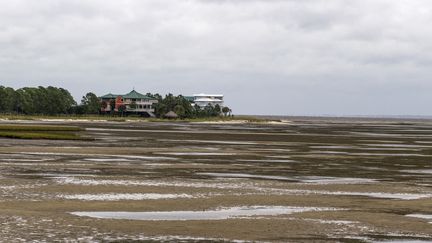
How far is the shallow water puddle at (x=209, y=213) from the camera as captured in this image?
2250cm

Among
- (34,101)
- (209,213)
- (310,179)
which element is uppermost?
(34,101)

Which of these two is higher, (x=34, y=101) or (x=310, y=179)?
(x=34, y=101)

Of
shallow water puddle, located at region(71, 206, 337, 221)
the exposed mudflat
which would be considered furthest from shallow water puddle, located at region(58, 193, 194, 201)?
shallow water puddle, located at region(71, 206, 337, 221)

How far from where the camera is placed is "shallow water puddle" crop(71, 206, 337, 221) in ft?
73.8

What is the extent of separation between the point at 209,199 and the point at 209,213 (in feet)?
11.7

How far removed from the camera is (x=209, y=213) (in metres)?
23.7

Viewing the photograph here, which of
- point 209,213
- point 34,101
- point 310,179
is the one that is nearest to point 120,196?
point 209,213

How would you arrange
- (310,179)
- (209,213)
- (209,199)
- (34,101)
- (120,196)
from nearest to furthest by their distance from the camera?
(209,213) → (209,199) → (120,196) → (310,179) → (34,101)

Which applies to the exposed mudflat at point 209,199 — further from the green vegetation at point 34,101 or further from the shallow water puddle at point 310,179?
→ the green vegetation at point 34,101

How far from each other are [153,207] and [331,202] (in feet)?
23.3

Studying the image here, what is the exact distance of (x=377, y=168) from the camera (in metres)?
44.7

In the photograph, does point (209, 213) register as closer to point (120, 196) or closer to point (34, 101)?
point (120, 196)

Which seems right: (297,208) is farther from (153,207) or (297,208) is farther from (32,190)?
(32,190)

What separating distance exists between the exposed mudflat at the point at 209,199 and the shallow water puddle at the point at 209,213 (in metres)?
0.04
